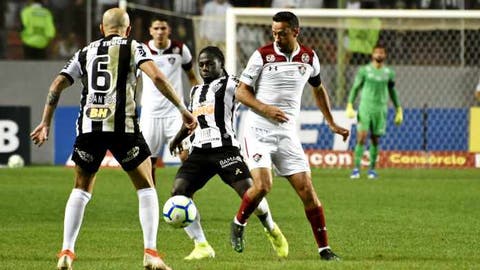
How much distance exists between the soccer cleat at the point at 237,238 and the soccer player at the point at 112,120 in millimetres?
1424

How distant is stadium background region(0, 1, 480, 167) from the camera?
25.3 m

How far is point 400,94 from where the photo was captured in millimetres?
26719

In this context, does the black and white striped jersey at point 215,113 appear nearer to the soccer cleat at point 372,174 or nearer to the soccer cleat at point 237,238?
the soccer cleat at point 237,238

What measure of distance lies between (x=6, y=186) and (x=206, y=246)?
359 inches

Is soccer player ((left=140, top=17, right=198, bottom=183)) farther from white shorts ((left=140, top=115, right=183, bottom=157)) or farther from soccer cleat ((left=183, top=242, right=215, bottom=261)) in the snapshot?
soccer cleat ((left=183, top=242, right=215, bottom=261))

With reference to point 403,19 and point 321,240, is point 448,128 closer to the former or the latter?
point 403,19

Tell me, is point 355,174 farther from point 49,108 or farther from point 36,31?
point 49,108

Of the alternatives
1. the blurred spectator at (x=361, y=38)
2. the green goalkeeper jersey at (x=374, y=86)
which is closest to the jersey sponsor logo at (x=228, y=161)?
the green goalkeeper jersey at (x=374, y=86)

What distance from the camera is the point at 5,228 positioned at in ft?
43.6

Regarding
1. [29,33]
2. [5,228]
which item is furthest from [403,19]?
[5,228]

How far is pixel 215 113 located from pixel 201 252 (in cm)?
133

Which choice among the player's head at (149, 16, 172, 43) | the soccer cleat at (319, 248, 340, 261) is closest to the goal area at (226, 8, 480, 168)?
the player's head at (149, 16, 172, 43)

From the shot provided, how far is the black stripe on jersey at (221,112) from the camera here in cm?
1126

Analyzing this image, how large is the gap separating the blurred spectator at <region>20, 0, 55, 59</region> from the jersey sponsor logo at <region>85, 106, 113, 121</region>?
18.2 meters
